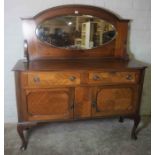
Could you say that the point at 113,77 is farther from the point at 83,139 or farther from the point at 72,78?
the point at 83,139

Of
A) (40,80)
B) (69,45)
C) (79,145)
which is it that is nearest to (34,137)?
(79,145)

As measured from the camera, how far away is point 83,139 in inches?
86.4

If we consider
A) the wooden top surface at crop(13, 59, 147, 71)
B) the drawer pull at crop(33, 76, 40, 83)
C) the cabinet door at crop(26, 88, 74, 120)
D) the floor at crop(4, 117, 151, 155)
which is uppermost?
the wooden top surface at crop(13, 59, 147, 71)

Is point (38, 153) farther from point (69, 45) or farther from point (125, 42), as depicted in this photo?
point (125, 42)

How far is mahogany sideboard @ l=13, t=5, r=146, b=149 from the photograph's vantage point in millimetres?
1849

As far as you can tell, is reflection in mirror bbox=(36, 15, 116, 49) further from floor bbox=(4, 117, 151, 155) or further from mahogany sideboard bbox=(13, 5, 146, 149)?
floor bbox=(4, 117, 151, 155)

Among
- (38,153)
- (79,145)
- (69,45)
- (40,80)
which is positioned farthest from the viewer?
(69,45)

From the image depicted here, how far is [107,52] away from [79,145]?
1138 mm

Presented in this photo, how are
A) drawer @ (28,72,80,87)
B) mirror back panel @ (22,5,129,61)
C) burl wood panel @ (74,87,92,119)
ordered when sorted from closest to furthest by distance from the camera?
drawer @ (28,72,80,87), burl wood panel @ (74,87,92,119), mirror back panel @ (22,5,129,61)

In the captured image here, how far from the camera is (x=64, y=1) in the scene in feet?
7.13

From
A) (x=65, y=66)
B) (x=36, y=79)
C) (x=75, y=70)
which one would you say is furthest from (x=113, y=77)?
(x=36, y=79)

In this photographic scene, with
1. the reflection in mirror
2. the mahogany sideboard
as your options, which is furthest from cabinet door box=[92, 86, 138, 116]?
the reflection in mirror

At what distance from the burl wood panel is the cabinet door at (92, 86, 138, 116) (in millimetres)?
55

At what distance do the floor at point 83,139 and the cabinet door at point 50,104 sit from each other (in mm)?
359
